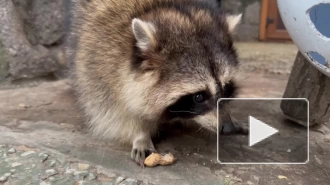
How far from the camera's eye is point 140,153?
7.33ft

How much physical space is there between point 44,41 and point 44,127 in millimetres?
1025

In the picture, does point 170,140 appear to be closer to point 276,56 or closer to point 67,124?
point 67,124

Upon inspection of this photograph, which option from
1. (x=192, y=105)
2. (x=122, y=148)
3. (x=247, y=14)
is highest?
(x=192, y=105)

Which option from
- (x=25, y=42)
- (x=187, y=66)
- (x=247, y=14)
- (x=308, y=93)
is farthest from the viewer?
(x=247, y=14)

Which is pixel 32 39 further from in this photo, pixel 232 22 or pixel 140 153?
pixel 232 22

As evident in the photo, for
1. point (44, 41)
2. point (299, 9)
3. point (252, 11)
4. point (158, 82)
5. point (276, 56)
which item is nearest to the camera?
point (299, 9)

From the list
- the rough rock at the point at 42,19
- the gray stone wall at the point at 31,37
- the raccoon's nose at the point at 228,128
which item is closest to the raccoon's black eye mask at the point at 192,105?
the raccoon's nose at the point at 228,128

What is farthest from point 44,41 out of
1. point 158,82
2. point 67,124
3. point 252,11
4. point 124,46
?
point 252,11

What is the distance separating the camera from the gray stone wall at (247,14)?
4930 millimetres

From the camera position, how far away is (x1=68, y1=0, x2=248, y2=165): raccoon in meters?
2.01

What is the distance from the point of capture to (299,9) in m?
1.90

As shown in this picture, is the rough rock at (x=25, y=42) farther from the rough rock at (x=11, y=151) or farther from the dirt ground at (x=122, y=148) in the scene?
the rough rock at (x=11, y=151)
